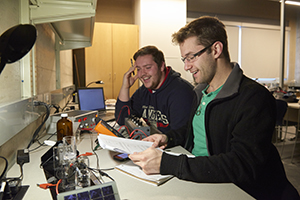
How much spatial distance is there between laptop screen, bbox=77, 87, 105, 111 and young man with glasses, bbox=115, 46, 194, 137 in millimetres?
554

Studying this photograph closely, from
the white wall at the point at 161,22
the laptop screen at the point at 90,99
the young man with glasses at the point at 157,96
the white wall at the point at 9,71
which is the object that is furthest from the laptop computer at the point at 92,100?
the white wall at the point at 161,22

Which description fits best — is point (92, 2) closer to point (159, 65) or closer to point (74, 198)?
point (159, 65)

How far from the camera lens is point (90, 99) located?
255 cm

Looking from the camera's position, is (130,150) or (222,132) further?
(222,132)

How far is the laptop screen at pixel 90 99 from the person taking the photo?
2457mm

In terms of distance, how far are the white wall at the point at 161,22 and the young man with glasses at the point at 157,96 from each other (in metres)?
2.30

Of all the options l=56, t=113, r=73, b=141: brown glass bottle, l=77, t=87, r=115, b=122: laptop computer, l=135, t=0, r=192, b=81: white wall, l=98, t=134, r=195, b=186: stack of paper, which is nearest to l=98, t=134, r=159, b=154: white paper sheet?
l=98, t=134, r=195, b=186: stack of paper

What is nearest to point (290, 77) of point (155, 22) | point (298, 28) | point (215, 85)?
point (298, 28)

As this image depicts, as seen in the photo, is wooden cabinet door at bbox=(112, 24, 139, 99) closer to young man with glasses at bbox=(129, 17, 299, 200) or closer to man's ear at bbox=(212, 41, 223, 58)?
young man with glasses at bbox=(129, 17, 299, 200)

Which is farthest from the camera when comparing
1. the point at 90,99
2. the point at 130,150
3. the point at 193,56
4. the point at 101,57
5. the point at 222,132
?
the point at 101,57

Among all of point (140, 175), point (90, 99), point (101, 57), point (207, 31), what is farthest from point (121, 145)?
point (101, 57)

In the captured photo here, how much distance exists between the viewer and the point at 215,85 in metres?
1.22

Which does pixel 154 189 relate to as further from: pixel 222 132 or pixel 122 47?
pixel 122 47

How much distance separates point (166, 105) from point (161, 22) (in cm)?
296
